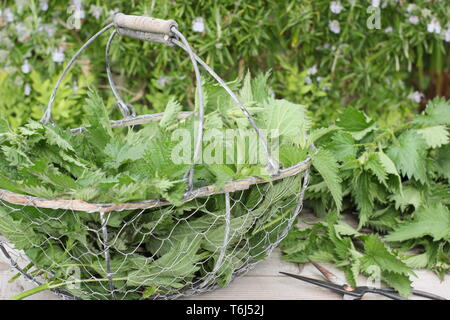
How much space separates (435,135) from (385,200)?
6.4 inches

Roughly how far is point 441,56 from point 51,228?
5.17ft

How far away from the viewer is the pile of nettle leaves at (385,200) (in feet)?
3.37

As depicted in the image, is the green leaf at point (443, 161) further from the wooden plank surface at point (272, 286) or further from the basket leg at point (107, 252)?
the basket leg at point (107, 252)

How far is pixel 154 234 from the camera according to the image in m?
0.83

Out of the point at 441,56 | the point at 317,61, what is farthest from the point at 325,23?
the point at 441,56

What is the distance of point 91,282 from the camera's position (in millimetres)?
850

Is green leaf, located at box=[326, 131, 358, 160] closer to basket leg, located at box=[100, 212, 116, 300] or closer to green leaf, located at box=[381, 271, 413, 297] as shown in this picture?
green leaf, located at box=[381, 271, 413, 297]

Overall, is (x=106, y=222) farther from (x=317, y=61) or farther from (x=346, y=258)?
(x=317, y=61)

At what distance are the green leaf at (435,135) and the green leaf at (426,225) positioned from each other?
0.40 feet

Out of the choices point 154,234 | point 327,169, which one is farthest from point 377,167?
point 154,234

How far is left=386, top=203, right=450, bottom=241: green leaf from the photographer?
105cm

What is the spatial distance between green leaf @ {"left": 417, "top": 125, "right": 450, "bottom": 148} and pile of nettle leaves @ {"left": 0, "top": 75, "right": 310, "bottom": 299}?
1.12 ft

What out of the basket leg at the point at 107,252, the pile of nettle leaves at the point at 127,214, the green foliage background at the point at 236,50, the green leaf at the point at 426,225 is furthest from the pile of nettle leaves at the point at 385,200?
the green foliage background at the point at 236,50

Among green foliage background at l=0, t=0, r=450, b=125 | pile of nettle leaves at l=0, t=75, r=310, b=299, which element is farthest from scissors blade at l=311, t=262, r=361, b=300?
green foliage background at l=0, t=0, r=450, b=125
